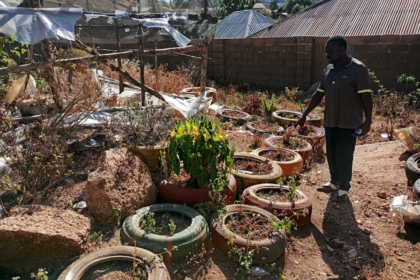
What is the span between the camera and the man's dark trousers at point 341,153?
3971 mm

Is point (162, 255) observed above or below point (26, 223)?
below

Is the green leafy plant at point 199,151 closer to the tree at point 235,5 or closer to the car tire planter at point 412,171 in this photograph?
the car tire planter at point 412,171

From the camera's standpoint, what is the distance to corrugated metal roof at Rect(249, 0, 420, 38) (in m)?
11.2

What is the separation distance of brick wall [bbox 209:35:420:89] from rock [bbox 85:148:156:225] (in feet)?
26.6

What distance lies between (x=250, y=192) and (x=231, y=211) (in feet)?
1.52

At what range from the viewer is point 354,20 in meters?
12.2

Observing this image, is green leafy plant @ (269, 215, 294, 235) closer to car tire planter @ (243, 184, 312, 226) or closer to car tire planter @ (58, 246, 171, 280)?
car tire planter @ (243, 184, 312, 226)

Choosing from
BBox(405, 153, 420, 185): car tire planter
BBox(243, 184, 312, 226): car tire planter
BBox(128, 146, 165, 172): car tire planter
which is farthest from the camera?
BBox(405, 153, 420, 185): car tire planter

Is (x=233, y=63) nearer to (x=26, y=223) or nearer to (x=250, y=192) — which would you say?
(x=250, y=192)

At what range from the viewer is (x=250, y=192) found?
381 cm

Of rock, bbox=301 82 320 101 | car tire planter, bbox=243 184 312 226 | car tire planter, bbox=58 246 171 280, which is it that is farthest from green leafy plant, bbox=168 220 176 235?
rock, bbox=301 82 320 101

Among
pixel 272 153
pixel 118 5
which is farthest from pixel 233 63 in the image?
pixel 272 153

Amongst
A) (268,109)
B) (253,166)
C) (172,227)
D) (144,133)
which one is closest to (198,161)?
(172,227)

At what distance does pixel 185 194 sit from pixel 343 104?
208 centimetres
